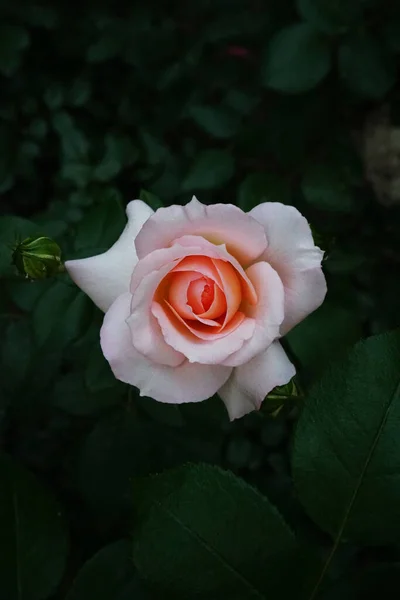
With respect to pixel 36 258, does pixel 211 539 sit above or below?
below

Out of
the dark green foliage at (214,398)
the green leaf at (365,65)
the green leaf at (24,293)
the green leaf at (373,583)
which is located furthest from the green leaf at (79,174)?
the green leaf at (373,583)

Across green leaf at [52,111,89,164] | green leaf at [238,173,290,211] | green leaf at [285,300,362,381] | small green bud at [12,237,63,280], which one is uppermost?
small green bud at [12,237,63,280]

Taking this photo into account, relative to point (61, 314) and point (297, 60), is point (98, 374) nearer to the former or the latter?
point (61, 314)

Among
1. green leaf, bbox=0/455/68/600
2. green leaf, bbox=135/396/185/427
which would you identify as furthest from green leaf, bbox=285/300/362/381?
green leaf, bbox=0/455/68/600

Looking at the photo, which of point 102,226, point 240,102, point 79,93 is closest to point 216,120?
point 240,102

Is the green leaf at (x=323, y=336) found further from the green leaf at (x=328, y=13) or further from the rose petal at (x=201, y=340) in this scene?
the green leaf at (x=328, y=13)

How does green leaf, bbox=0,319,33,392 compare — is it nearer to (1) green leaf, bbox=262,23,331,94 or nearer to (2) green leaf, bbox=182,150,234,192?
(2) green leaf, bbox=182,150,234,192
